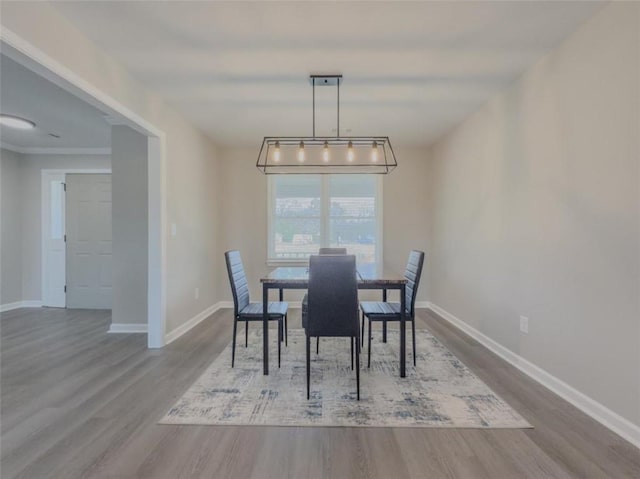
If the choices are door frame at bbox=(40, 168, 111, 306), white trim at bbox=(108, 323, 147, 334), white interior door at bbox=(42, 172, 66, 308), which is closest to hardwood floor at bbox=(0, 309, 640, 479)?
white trim at bbox=(108, 323, 147, 334)

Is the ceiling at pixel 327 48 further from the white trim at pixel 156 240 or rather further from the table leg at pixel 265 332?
the table leg at pixel 265 332

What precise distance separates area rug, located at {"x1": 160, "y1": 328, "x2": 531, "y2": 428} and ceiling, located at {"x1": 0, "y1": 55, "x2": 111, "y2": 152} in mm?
2841

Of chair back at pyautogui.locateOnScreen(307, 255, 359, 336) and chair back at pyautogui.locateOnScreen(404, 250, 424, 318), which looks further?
chair back at pyautogui.locateOnScreen(404, 250, 424, 318)

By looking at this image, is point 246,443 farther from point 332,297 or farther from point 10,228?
point 10,228

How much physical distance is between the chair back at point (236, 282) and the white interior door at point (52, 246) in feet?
12.4

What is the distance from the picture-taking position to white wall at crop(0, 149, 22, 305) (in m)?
4.73

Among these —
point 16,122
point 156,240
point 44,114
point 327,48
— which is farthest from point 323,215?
point 16,122

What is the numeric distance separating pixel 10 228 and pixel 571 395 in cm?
692

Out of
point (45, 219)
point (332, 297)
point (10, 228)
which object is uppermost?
point (45, 219)

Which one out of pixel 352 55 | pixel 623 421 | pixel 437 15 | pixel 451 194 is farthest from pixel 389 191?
pixel 623 421

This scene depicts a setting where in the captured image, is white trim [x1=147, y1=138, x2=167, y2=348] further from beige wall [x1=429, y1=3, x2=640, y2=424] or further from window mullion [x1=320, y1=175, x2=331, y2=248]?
beige wall [x1=429, y1=3, x2=640, y2=424]

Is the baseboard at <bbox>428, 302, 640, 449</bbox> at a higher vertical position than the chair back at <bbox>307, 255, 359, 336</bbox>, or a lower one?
lower

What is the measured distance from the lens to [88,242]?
4809 millimetres

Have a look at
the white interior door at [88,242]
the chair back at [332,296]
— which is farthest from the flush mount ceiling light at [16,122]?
the chair back at [332,296]
